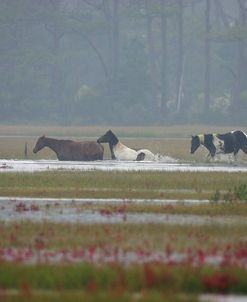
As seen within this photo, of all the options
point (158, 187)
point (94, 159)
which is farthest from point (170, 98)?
point (158, 187)

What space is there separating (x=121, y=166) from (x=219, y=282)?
29.1 m

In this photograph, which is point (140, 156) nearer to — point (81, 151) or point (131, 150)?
point (131, 150)

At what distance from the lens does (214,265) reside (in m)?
15.0

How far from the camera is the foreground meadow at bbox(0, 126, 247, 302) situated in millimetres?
13211

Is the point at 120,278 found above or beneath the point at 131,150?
above

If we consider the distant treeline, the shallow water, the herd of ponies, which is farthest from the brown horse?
the distant treeline

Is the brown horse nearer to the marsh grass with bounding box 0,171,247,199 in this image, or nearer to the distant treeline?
the marsh grass with bounding box 0,171,247,199

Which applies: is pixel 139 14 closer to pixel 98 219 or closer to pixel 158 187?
pixel 158 187

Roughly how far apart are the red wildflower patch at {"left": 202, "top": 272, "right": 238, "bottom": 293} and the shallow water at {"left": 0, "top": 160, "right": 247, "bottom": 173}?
24.5m

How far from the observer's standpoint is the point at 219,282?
1320cm

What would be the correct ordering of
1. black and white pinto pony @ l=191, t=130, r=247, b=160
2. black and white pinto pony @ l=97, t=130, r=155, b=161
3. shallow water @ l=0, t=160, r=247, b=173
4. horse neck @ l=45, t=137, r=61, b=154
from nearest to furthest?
shallow water @ l=0, t=160, r=247, b=173
black and white pinto pony @ l=191, t=130, r=247, b=160
black and white pinto pony @ l=97, t=130, r=155, b=161
horse neck @ l=45, t=137, r=61, b=154

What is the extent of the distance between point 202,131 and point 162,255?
237 feet

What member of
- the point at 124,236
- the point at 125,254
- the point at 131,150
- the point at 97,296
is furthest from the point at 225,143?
the point at 97,296

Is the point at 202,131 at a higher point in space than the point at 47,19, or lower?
lower
